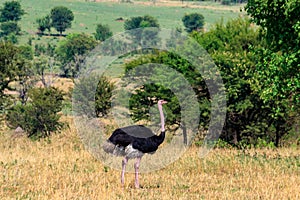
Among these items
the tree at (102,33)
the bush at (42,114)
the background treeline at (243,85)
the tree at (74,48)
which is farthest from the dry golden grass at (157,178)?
the tree at (102,33)

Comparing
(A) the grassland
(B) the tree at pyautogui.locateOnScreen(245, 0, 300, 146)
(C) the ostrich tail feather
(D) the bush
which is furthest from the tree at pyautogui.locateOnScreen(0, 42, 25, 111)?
(A) the grassland

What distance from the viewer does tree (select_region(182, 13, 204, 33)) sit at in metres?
151

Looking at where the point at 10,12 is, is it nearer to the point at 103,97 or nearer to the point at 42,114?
the point at 42,114

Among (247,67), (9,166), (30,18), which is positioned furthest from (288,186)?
(30,18)

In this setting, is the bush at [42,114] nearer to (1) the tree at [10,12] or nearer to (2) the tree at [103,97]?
Answer: (2) the tree at [103,97]

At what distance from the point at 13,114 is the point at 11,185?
25.2 m

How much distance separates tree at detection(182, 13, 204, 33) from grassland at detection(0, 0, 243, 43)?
178cm

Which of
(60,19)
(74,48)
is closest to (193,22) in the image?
(60,19)

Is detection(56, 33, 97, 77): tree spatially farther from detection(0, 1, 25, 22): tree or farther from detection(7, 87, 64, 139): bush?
detection(7, 87, 64, 139): bush

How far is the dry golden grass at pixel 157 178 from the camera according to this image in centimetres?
1356

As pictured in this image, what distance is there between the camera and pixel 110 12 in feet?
590

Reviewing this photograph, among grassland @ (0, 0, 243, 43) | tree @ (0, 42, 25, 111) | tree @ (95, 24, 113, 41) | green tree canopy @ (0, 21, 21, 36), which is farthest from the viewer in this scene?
grassland @ (0, 0, 243, 43)

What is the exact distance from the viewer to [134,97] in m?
30.5

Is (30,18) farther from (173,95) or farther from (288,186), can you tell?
(288,186)
